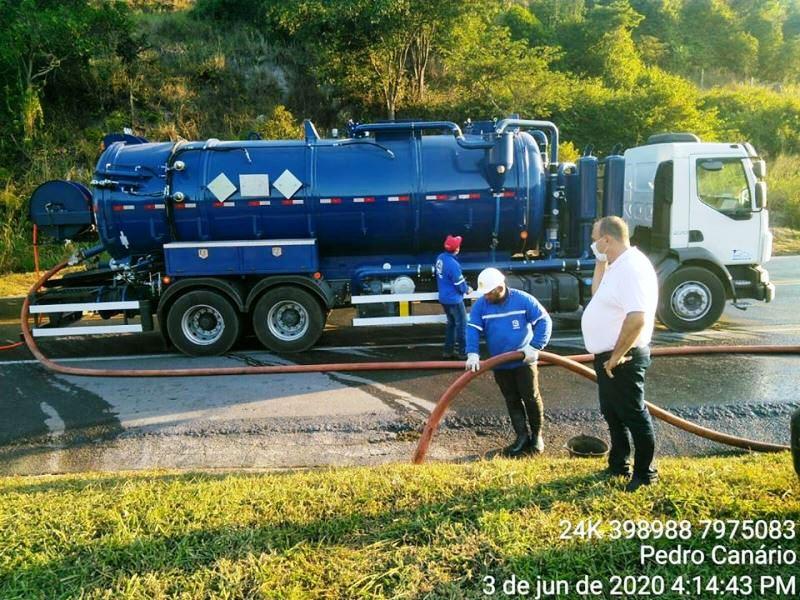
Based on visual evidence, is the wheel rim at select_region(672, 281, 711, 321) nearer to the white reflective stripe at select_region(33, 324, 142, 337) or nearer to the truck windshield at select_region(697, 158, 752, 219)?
the truck windshield at select_region(697, 158, 752, 219)

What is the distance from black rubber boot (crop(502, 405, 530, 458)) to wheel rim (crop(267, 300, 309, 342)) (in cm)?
437

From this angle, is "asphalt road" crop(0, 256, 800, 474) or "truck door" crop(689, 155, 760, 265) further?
"truck door" crop(689, 155, 760, 265)

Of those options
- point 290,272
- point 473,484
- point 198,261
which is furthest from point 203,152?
point 473,484

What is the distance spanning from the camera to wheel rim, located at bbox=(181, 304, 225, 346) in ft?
30.0

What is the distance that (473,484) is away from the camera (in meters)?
4.27

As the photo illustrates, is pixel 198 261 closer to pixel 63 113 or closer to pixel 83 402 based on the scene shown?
pixel 83 402

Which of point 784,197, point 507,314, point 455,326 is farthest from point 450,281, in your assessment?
point 784,197

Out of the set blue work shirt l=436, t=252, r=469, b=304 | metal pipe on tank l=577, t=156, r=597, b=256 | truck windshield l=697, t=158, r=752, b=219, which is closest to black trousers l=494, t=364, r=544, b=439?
blue work shirt l=436, t=252, r=469, b=304

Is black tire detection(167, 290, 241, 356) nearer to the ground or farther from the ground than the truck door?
nearer to the ground

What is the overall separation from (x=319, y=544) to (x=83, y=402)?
472 cm

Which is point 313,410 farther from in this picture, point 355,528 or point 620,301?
point 620,301

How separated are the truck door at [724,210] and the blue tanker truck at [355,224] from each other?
0.02 m

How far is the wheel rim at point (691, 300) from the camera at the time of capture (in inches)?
374

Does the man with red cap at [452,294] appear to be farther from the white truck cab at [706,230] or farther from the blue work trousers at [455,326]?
the white truck cab at [706,230]
